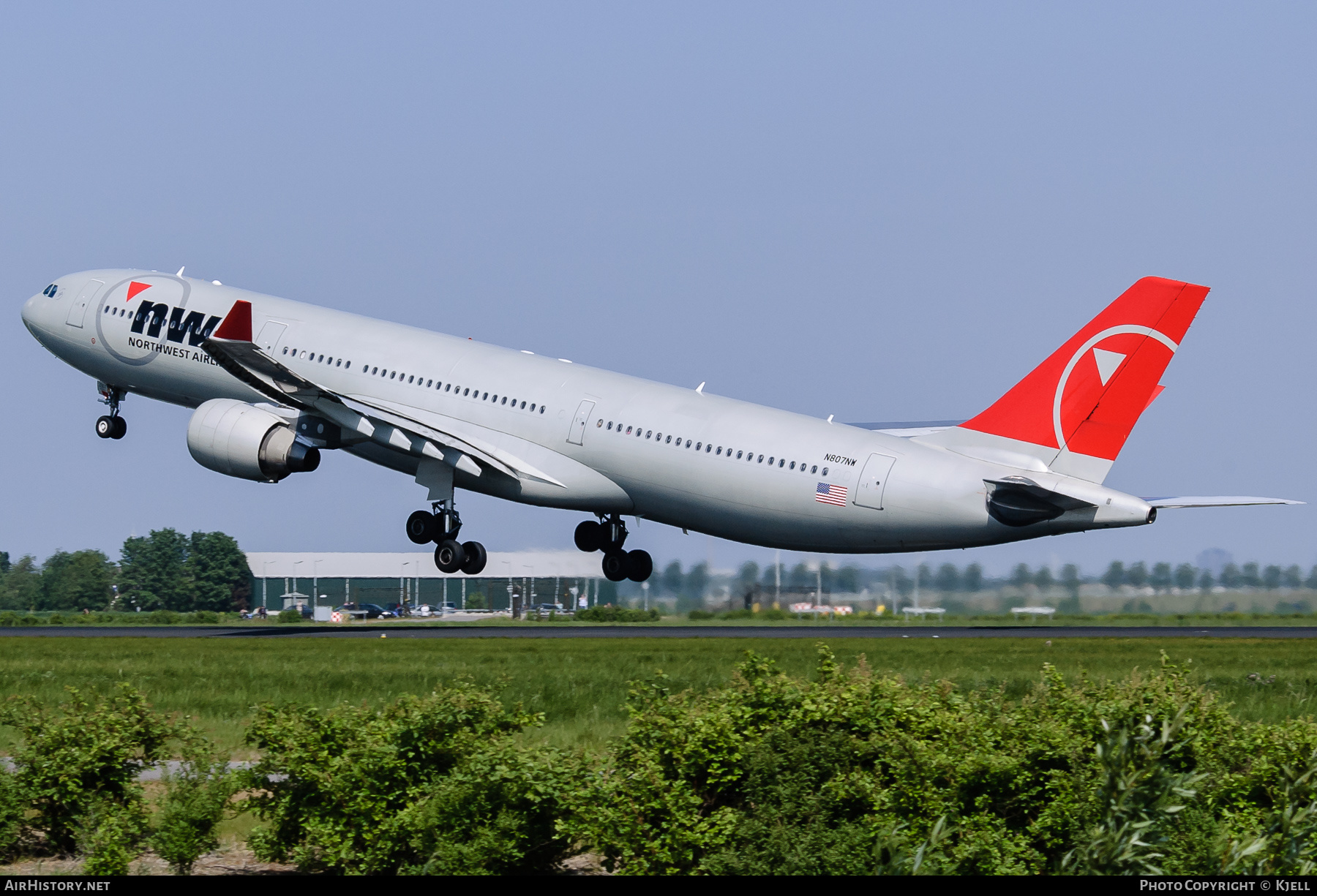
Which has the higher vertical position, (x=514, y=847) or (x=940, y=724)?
(x=940, y=724)

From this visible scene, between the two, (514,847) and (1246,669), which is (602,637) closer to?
(1246,669)

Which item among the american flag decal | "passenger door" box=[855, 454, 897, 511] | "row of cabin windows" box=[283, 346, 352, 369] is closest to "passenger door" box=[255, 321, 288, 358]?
"row of cabin windows" box=[283, 346, 352, 369]

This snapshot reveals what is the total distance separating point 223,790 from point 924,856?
6.96 meters

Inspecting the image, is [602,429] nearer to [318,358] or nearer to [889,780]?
[318,358]

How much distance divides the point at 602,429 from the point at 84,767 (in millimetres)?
28026

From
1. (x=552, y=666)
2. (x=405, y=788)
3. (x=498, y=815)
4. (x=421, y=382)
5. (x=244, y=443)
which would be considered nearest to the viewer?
(x=498, y=815)

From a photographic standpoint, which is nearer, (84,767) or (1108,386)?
(84,767)

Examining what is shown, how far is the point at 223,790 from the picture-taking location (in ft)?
48.1

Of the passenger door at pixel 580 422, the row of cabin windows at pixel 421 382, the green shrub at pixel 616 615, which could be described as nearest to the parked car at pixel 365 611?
the green shrub at pixel 616 615

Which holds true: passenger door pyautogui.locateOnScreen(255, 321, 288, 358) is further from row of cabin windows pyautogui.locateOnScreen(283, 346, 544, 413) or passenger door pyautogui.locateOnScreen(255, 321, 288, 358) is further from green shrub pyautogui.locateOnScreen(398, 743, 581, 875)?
green shrub pyautogui.locateOnScreen(398, 743, 581, 875)

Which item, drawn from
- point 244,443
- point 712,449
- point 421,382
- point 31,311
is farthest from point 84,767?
point 31,311

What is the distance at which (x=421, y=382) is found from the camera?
45.1 metres

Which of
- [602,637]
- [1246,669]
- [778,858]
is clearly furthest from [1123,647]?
[778,858]

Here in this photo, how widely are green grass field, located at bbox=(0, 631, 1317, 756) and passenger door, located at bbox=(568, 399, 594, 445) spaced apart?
6188 millimetres
